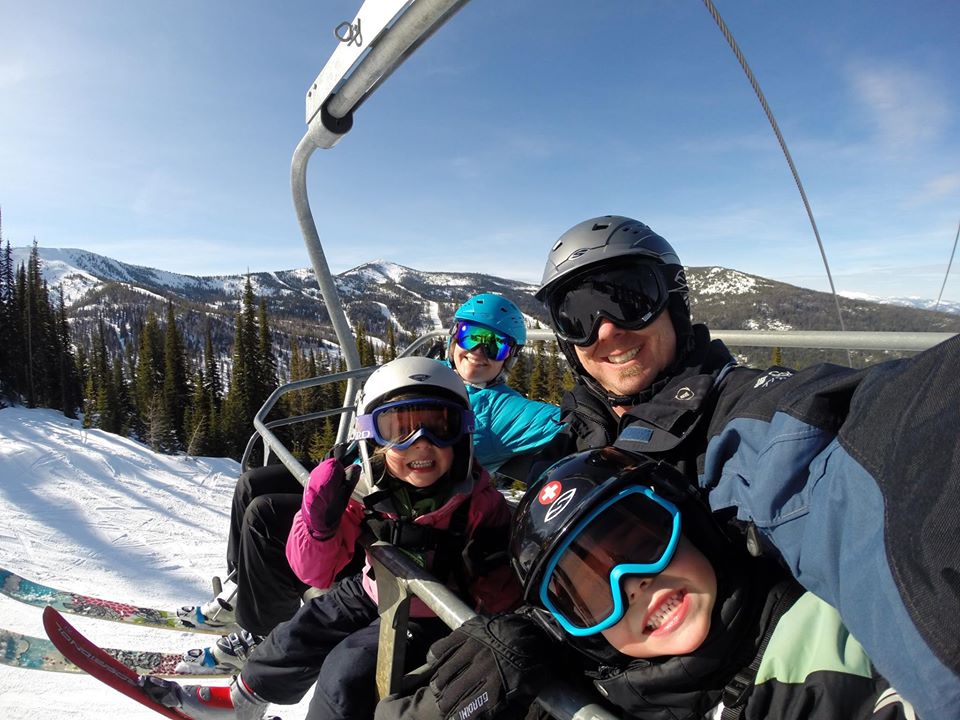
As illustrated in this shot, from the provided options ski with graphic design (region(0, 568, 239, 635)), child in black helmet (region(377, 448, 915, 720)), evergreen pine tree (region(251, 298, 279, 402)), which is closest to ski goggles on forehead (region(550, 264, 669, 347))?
child in black helmet (region(377, 448, 915, 720))

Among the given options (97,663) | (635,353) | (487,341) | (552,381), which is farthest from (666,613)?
(552,381)

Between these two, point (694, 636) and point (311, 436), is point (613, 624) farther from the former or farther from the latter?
point (311, 436)

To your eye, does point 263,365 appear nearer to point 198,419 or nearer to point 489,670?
point 198,419

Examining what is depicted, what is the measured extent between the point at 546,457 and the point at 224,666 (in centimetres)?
227

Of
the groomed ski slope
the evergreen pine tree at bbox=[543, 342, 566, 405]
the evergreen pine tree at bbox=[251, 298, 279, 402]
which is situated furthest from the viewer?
the evergreen pine tree at bbox=[251, 298, 279, 402]

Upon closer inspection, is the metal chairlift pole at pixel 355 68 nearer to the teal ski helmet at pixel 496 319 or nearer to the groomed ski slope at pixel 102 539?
the teal ski helmet at pixel 496 319

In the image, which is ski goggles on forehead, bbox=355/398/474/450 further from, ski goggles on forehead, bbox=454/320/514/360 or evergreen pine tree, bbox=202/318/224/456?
evergreen pine tree, bbox=202/318/224/456

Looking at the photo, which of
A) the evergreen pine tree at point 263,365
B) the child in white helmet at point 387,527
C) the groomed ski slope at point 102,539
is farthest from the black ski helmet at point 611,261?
the evergreen pine tree at point 263,365

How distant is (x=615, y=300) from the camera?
75.4 inches

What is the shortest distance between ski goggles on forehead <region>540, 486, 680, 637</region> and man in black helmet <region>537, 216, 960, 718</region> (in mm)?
142

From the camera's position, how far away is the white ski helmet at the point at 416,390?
219 cm

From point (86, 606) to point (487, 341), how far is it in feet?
11.9

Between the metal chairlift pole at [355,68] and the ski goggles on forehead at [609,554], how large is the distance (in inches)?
47.9

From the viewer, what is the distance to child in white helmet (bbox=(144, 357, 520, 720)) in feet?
6.18
